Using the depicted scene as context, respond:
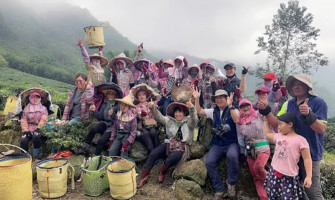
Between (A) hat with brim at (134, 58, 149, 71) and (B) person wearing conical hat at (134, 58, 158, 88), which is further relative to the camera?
(A) hat with brim at (134, 58, 149, 71)

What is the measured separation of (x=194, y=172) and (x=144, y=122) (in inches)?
69.4

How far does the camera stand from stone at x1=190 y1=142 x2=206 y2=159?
5809 mm

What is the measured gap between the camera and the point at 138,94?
6.52m

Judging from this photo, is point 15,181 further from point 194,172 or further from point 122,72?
point 122,72

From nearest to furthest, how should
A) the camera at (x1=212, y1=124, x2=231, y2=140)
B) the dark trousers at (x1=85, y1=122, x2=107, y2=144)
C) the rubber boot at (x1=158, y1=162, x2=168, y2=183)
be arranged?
the camera at (x1=212, y1=124, x2=231, y2=140) → the rubber boot at (x1=158, y1=162, x2=168, y2=183) → the dark trousers at (x1=85, y1=122, x2=107, y2=144)

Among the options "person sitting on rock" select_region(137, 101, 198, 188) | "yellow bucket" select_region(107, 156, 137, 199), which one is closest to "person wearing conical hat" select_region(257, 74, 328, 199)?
"person sitting on rock" select_region(137, 101, 198, 188)

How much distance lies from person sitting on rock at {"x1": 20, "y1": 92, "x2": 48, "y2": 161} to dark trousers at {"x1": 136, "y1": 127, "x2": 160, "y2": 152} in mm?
2567

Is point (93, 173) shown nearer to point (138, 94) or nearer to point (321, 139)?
point (138, 94)

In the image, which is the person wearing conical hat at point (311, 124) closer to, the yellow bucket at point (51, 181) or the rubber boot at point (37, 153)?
the yellow bucket at point (51, 181)

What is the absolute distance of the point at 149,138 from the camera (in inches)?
242

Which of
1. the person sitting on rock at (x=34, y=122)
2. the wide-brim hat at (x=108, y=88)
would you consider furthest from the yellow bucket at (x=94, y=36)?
the person sitting on rock at (x=34, y=122)

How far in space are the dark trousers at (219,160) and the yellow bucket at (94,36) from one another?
4868 mm

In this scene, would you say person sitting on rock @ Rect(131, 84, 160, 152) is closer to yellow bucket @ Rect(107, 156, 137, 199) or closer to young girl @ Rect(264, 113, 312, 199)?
yellow bucket @ Rect(107, 156, 137, 199)

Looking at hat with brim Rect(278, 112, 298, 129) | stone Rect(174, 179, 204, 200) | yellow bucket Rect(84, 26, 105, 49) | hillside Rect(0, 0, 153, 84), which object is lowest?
stone Rect(174, 179, 204, 200)
